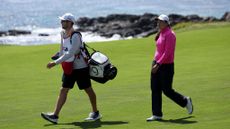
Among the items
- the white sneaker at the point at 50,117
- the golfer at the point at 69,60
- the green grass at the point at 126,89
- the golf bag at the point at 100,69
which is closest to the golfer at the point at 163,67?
the green grass at the point at 126,89

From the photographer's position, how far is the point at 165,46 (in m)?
13.5

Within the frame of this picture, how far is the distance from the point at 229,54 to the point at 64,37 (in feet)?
43.8

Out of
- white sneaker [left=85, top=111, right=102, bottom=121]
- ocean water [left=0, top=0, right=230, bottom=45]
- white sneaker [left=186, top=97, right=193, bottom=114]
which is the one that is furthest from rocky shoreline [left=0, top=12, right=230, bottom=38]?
ocean water [left=0, top=0, right=230, bottom=45]

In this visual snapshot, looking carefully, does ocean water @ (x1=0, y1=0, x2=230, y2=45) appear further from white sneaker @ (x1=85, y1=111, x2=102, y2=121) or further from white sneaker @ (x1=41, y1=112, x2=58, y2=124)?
white sneaker @ (x1=41, y1=112, x2=58, y2=124)

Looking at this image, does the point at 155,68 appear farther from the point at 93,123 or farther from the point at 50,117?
the point at 50,117

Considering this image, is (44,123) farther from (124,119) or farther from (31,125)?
(124,119)

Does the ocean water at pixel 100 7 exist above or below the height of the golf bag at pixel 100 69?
below

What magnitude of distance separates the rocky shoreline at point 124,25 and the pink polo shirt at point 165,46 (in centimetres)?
4863

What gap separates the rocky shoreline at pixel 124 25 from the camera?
219 ft

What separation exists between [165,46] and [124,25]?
58.8 meters

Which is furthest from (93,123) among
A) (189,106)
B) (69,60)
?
(189,106)

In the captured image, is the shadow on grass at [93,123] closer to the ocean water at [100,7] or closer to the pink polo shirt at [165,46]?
the pink polo shirt at [165,46]

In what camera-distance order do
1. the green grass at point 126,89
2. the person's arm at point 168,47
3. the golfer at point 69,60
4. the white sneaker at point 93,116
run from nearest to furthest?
the person's arm at point 168,47, the golfer at point 69,60, the green grass at point 126,89, the white sneaker at point 93,116

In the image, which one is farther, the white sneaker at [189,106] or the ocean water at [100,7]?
the ocean water at [100,7]
